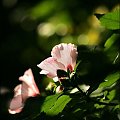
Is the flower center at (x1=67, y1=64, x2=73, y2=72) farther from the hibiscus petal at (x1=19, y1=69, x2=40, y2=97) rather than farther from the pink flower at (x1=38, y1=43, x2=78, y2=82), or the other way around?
the hibiscus petal at (x1=19, y1=69, x2=40, y2=97)

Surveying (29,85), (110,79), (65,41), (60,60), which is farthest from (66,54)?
(65,41)

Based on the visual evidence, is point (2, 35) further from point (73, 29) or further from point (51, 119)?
point (51, 119)

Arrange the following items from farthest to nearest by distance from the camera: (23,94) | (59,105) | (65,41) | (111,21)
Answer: (65,41) → (23,94) → (111,21) → (59,105)

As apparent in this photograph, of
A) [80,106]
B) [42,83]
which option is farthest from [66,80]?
[42,83]

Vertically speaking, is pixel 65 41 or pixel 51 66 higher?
pixel 65 41

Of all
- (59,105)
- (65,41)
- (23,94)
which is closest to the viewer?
(59,105)

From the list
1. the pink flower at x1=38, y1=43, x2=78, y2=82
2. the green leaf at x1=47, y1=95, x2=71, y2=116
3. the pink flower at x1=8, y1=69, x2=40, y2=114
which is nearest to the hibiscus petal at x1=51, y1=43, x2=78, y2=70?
the pink flower at x1=38, y1=43, x2=78, y2=82

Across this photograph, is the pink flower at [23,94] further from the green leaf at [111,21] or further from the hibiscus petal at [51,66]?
the green leaf at [111,21]

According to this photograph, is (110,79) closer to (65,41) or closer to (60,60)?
(60,60)
